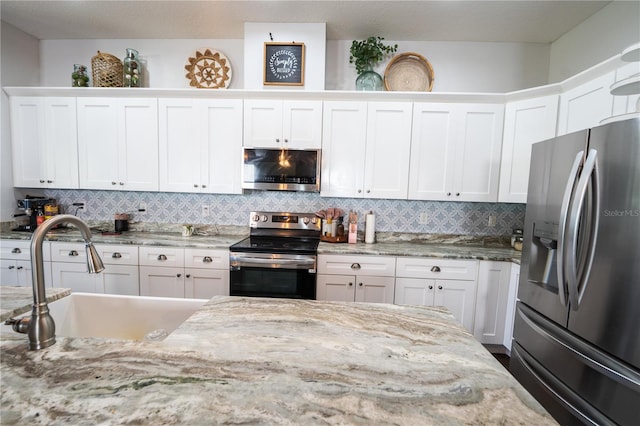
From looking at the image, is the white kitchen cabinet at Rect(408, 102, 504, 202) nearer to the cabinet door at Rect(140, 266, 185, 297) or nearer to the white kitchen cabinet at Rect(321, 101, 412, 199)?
the white kitchen cabinet at Rect(321, 101, 412, 199)

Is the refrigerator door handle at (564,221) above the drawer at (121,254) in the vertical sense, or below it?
above

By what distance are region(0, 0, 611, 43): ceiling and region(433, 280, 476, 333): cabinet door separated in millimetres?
2329

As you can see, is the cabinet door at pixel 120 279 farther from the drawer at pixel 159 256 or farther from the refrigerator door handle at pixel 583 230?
the refrigerator door handle at pixel 583 230

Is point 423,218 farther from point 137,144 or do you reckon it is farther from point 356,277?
point 137,144

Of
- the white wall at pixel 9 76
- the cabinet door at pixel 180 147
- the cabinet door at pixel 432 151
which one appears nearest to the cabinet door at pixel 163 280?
the cabinet door at pixel 180 147

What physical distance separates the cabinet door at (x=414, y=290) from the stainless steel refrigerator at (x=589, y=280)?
813mm

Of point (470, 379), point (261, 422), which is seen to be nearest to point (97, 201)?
point (261, 422)

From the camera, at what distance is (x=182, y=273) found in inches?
97.5

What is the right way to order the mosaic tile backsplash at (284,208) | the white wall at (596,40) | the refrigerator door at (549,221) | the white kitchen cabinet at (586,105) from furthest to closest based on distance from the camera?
the mosaic tile backsplash at (284,208), the white wall at (596,40), the white kitchen cabinet at (586,105), the refrigerator door at (549,221)

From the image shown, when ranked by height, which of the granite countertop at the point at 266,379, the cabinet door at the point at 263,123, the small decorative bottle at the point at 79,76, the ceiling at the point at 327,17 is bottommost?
the granite countertop at the point at 266,379

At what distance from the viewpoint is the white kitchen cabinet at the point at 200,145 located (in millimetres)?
2643

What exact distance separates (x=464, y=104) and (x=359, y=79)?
39.9 inches

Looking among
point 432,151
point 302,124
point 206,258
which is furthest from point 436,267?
point 206,258

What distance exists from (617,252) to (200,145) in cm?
302
